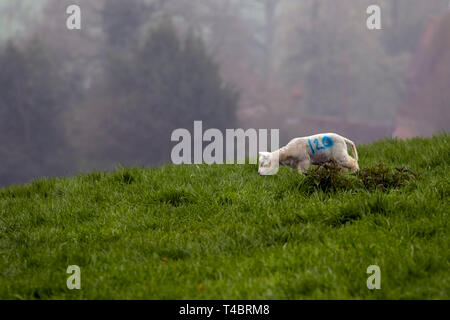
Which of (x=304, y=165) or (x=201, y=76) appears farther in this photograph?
(x=201, y=76)

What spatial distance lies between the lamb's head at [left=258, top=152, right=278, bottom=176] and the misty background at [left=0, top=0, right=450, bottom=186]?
15821 mm

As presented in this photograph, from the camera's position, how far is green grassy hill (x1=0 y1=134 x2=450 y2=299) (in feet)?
12.5

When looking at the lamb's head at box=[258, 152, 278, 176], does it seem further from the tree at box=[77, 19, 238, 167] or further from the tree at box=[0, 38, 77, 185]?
the tree at box=[77, 19, 238, 167]

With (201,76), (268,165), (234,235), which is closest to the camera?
(234,235)

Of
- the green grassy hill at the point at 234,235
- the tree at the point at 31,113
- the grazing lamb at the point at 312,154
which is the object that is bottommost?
the green grassy hill at the point at 234,235

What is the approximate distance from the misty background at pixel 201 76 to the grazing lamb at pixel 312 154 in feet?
52.3

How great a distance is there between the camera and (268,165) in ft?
22.5

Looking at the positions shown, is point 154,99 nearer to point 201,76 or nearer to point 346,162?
point 201,76

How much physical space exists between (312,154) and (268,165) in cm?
66

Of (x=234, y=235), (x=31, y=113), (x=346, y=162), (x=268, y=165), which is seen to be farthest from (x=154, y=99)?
(x=234, y=235)

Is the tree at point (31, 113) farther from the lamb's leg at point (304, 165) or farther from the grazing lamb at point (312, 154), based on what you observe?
the lamb's leg at point (304, 165)

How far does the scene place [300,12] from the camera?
42.3 meters

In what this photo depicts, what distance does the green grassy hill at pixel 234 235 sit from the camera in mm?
3805

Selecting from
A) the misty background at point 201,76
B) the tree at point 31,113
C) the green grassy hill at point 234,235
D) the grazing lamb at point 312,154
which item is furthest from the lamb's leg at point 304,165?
the tree at point 31,113
